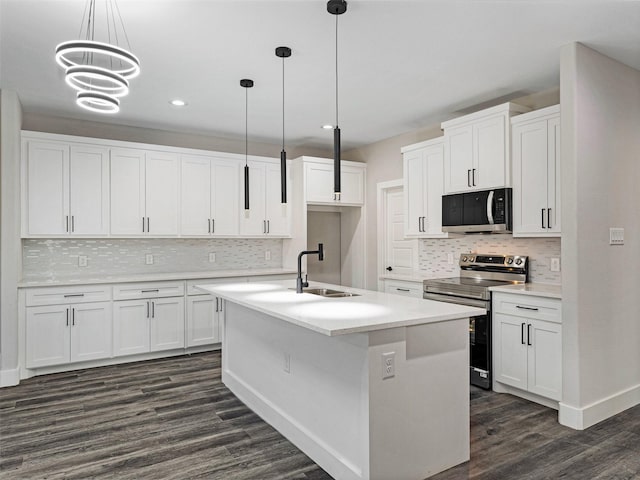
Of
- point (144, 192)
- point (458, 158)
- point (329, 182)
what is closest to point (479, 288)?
point (458, 158)

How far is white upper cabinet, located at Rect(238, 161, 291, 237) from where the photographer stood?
5617 millimetres

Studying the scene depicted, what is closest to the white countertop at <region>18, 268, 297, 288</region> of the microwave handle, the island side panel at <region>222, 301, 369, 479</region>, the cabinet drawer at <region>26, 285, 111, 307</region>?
the cabinet drawer at <region>26, 285, 111, 307</region>

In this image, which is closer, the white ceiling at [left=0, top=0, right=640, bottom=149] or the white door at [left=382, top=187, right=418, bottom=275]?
the white ceiling at [left=0, top=0, right=640, bottom=149]

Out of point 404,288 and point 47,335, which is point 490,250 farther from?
point 47,335

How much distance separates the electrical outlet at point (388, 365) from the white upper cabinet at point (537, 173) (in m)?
2.09

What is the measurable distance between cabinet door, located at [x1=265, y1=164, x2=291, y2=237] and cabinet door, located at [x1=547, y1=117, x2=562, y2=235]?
10.8 ft

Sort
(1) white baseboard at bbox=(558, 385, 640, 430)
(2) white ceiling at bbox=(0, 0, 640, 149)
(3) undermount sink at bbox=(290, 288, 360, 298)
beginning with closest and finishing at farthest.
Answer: (2) white ceiling at bbox=(0, 0, 640, 149) → (1) white baseboard at bbox=(558, 385, 640, 430) → (3) undermount sink at bbox=(290, 288, 360, 298)

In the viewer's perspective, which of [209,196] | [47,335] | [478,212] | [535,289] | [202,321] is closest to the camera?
[535,289]

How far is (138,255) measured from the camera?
5.22 m

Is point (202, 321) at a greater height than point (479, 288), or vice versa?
point (479, 288)

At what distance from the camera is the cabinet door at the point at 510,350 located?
11.5 ft

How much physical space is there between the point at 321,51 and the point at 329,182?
2822 millimetres

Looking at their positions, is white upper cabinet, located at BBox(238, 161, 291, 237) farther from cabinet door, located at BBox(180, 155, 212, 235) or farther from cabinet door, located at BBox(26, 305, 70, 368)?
cabinet door, located at BBox(26, 305, 70, 368)

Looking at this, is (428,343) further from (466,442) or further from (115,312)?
(115,312)
